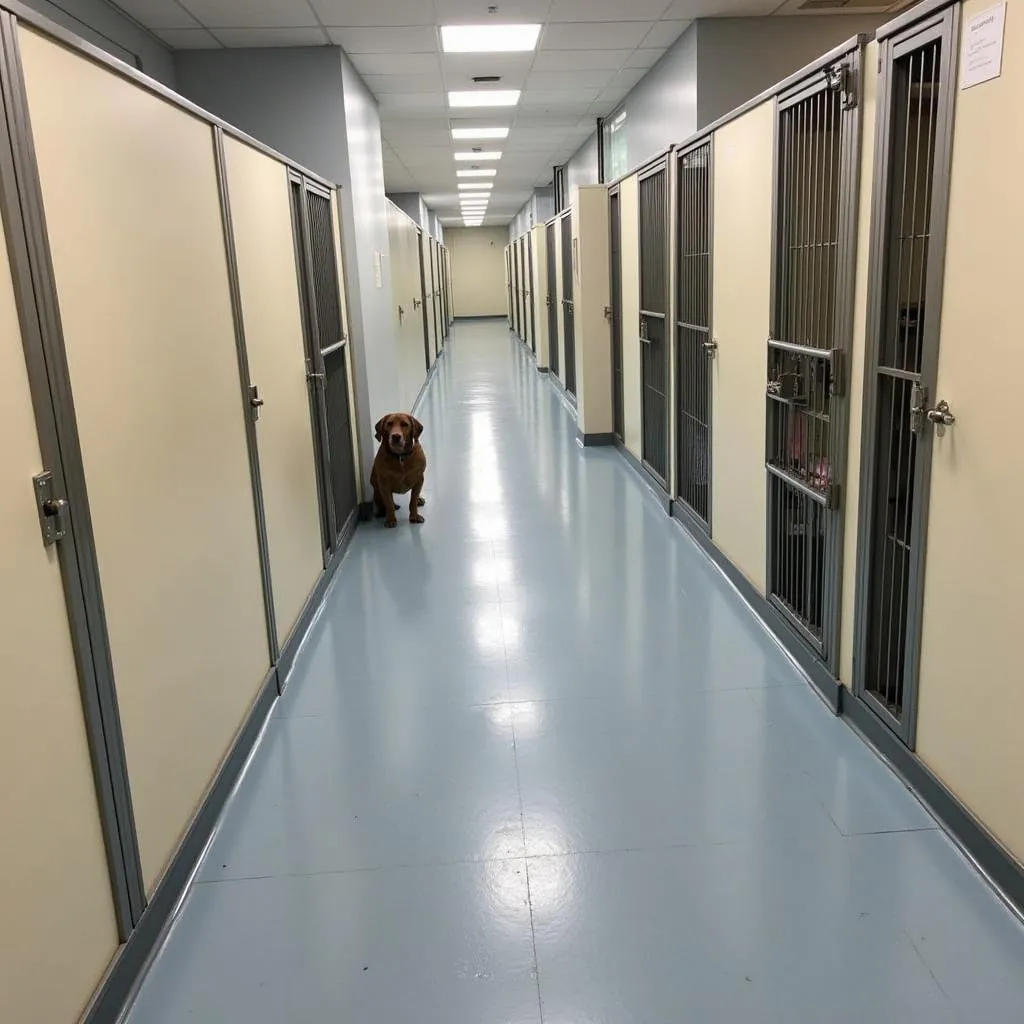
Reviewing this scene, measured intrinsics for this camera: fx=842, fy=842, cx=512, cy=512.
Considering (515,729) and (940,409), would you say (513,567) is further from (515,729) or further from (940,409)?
(940,409)

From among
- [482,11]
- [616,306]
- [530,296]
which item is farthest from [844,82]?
[530,296]

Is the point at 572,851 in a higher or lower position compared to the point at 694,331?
lower

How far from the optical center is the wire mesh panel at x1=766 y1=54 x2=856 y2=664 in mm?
2758

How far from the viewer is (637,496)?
5875 mm

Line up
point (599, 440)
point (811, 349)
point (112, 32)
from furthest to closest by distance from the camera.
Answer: point (599, 440), point (112, 32), point (811, 349)

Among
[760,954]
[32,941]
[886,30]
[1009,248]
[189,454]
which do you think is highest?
[886,30]

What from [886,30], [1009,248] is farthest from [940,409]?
[886,30]

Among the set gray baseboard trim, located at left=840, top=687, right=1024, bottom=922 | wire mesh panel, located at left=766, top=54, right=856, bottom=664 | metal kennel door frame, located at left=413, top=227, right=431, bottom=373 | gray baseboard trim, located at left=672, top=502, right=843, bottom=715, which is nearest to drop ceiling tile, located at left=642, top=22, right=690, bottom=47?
wire mesh panel, located at left=766, top=54, right=856, bottom=664

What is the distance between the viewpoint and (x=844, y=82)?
8.54ft

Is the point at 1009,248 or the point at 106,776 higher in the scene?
the point at 1009,248

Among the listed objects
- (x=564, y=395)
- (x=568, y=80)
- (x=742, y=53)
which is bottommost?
(x=564, y=395)

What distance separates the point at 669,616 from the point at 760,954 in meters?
2.00

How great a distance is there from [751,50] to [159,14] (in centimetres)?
371

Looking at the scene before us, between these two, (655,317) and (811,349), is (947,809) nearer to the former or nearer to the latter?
(811,349)
